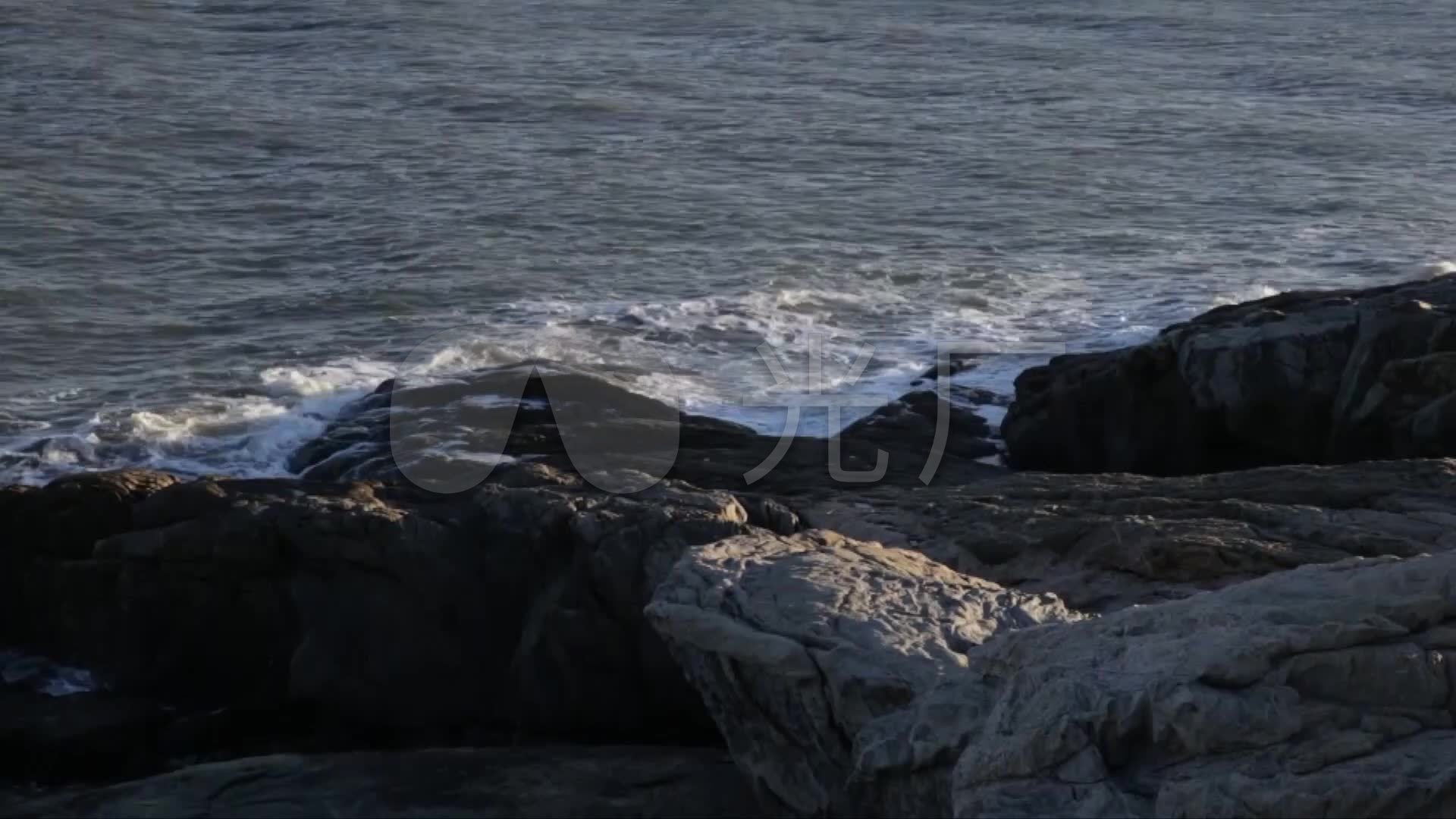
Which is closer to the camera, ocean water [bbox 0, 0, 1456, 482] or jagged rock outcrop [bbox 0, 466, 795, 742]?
jagged rock outcrop [bbox 0, 466, 795, 742]

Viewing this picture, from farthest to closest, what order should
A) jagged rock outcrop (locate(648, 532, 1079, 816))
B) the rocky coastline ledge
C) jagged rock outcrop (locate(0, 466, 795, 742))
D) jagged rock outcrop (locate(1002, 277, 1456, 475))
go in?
jagged rock outcrop (locate(1002, 277, 1456, 475)) → jagged rock outcrop (locate(0, 466, 795, 742)) → jagged rock outcrop (locate(648, 532, 1079, 816)) → the rocky coastline ledge

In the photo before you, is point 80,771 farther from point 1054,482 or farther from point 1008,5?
point 1008,5

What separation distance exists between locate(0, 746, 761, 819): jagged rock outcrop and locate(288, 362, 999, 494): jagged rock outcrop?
3.52 m

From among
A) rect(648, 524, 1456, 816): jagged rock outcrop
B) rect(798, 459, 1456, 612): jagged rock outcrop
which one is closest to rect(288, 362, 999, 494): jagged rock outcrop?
rect(798, 459, 1456, 612): jagged rock outcrop

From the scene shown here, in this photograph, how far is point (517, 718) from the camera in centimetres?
737

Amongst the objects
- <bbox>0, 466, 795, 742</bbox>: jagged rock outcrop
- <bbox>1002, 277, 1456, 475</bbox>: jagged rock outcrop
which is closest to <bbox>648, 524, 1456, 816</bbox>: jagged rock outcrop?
<bbox>0, 466, 795, 742</bbox>: jagged rock outcrop

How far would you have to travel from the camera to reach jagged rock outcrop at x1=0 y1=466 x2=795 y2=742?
7.29 m

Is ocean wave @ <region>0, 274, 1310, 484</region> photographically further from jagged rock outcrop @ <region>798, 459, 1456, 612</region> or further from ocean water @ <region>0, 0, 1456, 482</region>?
jagged rock outcrop @ <region>798, 459, 1456, 612</region>

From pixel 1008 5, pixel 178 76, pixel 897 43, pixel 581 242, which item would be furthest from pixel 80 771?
pixel 1008 5

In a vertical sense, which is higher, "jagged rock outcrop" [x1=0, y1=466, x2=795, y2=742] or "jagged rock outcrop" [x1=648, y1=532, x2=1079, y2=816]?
"jagged rock outcrop" [x1=648, y1=532, x2=1079, y2=816]

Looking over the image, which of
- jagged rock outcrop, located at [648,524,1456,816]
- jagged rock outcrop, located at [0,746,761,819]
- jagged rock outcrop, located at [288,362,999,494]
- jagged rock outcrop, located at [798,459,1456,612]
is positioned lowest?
jagged rock outcrop, located at [288,362,999,494]

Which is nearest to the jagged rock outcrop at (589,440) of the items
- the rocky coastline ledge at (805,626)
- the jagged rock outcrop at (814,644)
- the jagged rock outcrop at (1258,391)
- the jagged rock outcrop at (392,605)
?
the rocky coastline ledge at (805,626)

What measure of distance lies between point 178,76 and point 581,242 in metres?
10.6

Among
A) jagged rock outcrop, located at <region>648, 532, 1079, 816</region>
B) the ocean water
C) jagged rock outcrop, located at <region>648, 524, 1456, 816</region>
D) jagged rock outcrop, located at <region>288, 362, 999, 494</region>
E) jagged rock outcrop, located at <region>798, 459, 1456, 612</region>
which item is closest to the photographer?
jagged rock outcrop, located at <region>648, 524, 1456, 816</region>
